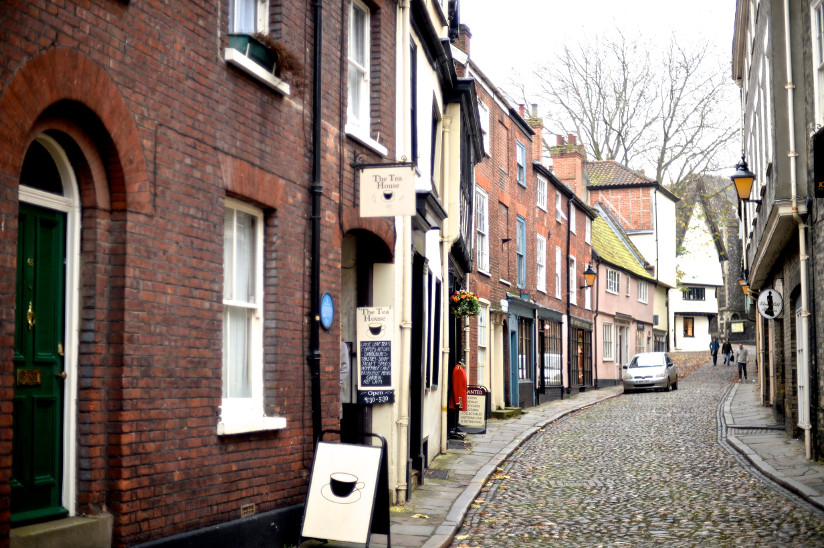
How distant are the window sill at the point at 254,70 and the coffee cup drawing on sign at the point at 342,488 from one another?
10.6 feet

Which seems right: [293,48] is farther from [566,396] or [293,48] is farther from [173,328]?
[566,396]

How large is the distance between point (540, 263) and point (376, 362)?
68.8 feet

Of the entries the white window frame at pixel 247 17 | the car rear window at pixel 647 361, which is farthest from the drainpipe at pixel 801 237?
the car rear window at pixel 647 361

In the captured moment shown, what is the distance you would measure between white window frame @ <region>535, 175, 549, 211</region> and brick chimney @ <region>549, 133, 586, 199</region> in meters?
8.78

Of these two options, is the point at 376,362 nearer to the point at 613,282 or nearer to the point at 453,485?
the point at 453,485

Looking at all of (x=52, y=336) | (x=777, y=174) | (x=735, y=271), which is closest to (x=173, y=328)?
(x=52, y=336)

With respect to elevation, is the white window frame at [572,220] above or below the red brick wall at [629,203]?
below

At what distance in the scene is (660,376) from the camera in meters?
34.2

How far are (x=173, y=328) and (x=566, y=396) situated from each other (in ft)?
90.1

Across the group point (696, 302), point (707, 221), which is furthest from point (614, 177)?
point (696, 302)

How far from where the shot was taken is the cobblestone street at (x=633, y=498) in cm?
931

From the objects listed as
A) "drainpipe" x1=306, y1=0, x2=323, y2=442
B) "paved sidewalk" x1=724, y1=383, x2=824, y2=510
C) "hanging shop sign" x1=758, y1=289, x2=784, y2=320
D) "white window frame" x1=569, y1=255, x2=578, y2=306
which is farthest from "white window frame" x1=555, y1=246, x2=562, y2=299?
"drainpipe" x1=306, y1=0, x2=323, y2=442

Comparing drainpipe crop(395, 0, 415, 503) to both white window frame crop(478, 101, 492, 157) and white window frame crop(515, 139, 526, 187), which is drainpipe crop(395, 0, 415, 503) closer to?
white window frame crop(478, 101, 492, 157)

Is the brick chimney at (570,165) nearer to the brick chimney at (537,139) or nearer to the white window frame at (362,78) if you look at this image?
the brick chimney at (537,139)
